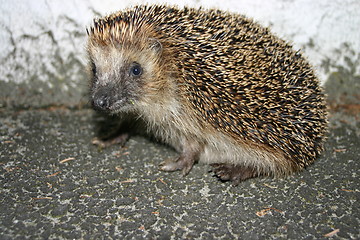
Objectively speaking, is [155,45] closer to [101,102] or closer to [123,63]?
[123,63]

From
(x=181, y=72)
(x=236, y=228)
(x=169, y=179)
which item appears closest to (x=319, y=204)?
(x=236, y=228)

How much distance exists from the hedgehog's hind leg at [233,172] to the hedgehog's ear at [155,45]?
2.71 ft

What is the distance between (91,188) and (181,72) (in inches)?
34.4

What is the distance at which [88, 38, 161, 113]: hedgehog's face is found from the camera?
2217 millimetres

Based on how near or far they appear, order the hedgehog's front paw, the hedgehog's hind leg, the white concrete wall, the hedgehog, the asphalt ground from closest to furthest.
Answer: the asphalt ground < the hedgehog < the hedgehog's hind leg < the hedgehog's front paw < the white concrete wall

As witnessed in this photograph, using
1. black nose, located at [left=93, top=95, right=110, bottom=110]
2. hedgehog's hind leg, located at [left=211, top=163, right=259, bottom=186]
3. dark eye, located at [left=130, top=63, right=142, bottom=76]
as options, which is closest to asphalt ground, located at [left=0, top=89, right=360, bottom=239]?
hedgehog's hind leg, located at [left=211, top=163, right=259, bottom=186]

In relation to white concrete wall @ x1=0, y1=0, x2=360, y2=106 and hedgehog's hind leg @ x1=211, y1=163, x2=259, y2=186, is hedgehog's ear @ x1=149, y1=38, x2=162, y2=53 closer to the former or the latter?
hedgehog's hind leg @ x1=211, y1=163, x2=259, y2=186

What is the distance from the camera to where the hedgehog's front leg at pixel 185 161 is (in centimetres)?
238

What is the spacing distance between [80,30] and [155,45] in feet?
3.87

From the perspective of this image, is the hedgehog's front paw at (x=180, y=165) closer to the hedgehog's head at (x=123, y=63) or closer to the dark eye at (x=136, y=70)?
the hedgehog's head at (x=123, y=63)

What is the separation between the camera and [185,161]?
2.39m

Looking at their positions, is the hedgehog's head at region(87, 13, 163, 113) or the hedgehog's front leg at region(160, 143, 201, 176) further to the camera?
the hedgehog's front leg at region(160, 143, 201, 176)

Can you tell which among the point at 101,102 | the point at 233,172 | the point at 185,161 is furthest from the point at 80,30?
the point at 233,172

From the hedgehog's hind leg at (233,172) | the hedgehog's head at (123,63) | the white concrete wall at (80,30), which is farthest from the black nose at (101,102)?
the white concrete wall at (80,30)
